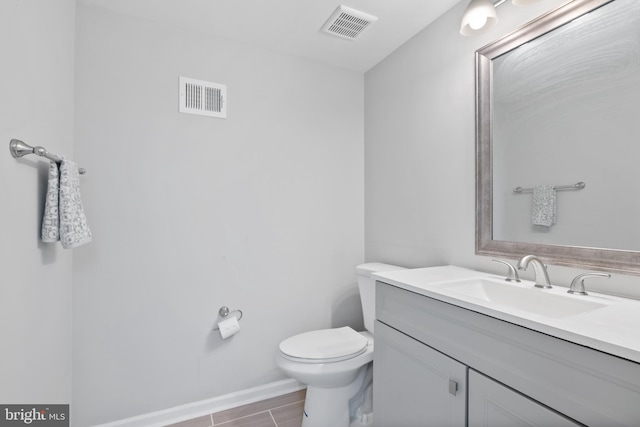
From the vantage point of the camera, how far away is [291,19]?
1.67 metres

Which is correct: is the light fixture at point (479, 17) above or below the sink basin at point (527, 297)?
above

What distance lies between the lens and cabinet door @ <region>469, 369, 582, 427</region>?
736 mm

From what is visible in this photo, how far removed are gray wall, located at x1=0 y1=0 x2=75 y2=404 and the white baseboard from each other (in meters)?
0.39

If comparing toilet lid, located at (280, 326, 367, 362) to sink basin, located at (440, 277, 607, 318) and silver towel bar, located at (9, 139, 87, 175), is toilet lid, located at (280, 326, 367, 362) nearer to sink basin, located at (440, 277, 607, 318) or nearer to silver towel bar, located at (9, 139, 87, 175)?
sink basin, located at (440, 277, 607, 318)

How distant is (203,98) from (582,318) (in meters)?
1.95

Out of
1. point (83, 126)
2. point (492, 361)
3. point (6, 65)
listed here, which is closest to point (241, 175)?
point (83, 126)

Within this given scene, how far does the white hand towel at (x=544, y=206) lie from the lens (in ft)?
3.89

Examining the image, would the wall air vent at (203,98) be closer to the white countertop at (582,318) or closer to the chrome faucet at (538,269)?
the white countertop at (582,318)

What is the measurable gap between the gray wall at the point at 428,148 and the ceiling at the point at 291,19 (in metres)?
0.12

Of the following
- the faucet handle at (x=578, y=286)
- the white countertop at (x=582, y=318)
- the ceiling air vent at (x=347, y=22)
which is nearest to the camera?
the white countertop at (x=582, y=318)

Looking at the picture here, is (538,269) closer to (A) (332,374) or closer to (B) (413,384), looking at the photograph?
(B) (413,384)

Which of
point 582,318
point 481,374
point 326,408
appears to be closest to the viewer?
point 582,318

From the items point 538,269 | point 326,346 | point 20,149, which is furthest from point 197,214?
point 538,269

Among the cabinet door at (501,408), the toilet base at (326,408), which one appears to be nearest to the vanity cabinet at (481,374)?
the cabinet door at (501,408)
